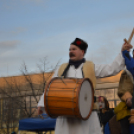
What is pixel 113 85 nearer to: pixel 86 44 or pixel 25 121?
pixel 25 121

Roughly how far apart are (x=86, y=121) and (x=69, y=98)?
517mm

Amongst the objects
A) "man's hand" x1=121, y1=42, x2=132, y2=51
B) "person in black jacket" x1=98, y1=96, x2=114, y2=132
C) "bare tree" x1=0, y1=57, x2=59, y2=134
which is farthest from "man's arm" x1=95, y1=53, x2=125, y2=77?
"bare tree" x1=0, y1=57, x2=59, y2=134

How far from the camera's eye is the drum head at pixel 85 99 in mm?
3678

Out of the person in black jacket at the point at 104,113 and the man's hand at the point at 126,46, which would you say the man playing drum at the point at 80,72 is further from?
the person in black jacket at the point at 104,113

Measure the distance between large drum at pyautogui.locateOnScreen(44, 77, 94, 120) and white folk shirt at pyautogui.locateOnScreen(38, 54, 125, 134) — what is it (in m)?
0.22

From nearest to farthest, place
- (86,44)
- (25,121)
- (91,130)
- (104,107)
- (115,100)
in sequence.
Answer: (91,130), (86,44), (104,107), (25,121), (115,100)

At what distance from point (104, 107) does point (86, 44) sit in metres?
3.13

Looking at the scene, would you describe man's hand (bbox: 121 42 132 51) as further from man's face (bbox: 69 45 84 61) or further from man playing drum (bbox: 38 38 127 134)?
man's face (bbox: 69 45 84 61)

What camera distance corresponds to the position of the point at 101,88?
2019 cm

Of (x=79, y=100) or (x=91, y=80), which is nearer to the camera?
(x=79, y=100)

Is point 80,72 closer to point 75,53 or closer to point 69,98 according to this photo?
point 75,53

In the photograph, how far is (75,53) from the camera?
4.24m

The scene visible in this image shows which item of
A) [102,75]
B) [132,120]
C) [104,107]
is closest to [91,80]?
[102,75]

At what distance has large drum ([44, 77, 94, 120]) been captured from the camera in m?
3.62
